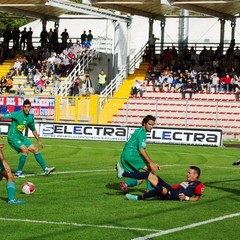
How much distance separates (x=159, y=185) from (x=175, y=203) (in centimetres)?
48

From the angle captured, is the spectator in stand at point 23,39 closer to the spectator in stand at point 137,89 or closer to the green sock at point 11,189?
the spectator in stand at point 137,89

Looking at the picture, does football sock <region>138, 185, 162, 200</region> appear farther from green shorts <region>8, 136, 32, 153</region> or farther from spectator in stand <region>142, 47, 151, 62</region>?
spectator in stand <region>142, 47, 151, 62</region>

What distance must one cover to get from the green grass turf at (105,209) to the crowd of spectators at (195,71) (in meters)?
22.3

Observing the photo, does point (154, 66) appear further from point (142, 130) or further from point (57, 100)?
point (142, 130)

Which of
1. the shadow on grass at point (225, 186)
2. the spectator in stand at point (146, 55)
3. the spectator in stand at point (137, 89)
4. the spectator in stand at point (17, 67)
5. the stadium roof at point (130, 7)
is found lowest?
the shadow on grass at point (225, 186)

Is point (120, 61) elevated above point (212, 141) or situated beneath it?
elevated above

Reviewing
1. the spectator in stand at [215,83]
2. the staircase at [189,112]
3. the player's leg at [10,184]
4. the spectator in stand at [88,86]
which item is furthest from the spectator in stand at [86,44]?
the player's leg at [10,184]

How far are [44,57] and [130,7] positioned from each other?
6279 millimetres

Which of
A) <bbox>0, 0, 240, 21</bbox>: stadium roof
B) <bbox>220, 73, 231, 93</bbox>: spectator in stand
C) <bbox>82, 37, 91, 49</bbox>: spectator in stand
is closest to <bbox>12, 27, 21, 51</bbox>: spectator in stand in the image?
<bbox>0, 0, 240, 21</bbox>: stadium roof

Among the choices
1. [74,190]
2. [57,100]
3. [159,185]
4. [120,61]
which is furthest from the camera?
[120,61]

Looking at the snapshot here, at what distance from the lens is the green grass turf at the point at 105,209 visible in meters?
12.2

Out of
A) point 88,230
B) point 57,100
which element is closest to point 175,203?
point 88,230

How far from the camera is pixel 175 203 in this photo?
15.7 meters

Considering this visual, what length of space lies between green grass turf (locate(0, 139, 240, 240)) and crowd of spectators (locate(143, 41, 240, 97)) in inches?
877
